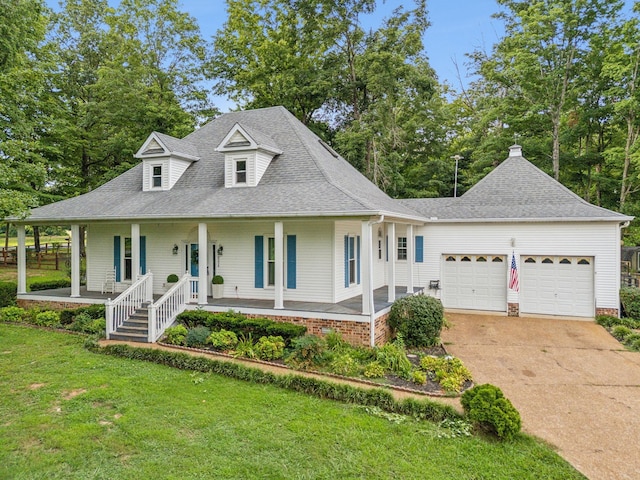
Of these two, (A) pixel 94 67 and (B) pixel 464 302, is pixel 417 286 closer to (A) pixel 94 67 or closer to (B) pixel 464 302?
(B) pixel 464 302

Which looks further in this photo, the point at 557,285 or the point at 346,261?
the point at 557,285

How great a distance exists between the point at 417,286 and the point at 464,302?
1975 millimetres

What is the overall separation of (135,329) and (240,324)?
318 centimetres

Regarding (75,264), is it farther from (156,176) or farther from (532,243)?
(532,243)

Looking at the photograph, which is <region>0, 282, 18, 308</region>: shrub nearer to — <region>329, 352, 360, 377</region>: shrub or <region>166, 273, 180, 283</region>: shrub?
<region>166, 273, 180, 283</region>: shrub

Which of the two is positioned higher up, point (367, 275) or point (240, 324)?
point (367, 275)

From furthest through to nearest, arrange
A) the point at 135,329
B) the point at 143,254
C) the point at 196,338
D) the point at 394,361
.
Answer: the point at 143,254, the point at 135,329, the point at 196,338, the point at 394,361

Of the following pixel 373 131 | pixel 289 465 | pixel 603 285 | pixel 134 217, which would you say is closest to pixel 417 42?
pixel 373 131

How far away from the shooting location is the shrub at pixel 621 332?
40.6ft

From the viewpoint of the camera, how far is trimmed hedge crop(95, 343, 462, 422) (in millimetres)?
6789

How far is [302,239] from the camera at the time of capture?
41.9ft

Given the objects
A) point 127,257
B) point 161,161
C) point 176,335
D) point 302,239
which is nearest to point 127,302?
point 176,335

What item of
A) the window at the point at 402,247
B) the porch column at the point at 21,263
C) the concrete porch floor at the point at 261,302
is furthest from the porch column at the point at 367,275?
the porch column at the point at 21,263

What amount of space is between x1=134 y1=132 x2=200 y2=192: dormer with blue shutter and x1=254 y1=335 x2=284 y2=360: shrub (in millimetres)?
8007
